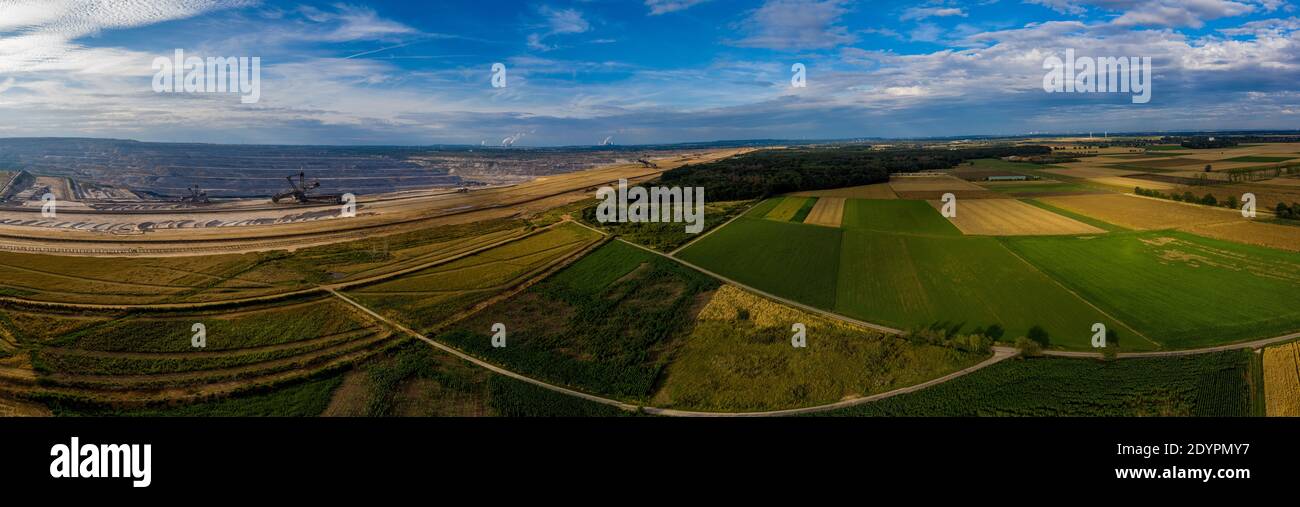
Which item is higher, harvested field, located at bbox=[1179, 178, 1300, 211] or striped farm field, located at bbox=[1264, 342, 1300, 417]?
harvested field, located at bbox=[1179, 178, 1300, 211]

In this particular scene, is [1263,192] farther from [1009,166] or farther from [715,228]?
[715,228]

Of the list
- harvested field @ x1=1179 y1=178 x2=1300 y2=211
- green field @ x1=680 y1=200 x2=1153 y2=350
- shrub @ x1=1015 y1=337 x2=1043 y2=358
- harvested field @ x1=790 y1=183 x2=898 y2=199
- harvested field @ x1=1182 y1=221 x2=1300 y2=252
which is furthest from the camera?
harvested field @ x1=790 y1=183 x2=898 y2=199

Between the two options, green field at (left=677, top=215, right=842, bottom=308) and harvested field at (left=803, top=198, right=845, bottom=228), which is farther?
harvested field at (left=803, top=198, right=845, bottom=228)

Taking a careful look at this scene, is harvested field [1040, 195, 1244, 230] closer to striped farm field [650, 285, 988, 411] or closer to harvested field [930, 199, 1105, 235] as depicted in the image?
harvested field [930, 199, 1105, 235]

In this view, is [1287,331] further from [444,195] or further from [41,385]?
[444,195]

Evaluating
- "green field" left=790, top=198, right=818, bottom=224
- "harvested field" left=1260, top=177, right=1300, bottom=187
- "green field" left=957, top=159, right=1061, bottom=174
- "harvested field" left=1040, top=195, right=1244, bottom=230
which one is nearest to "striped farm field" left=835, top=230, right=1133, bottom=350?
"green field" left=790, top=198, right=818, bottom=224

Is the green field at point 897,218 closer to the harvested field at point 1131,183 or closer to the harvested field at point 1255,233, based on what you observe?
the harvested field at point 1255,233
